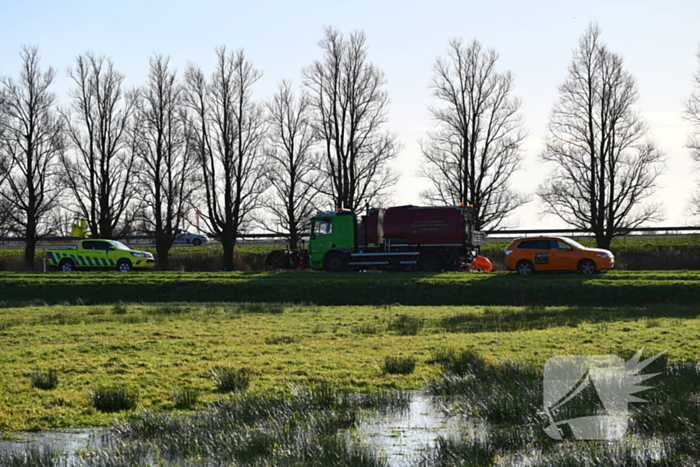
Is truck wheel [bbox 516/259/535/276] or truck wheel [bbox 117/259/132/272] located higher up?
truck wheel [bbox 117/259/132/272]

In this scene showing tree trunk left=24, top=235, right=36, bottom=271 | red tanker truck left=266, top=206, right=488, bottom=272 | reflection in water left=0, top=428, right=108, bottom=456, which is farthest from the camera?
tree trunk left=24, top=235, right=36, bottom=271

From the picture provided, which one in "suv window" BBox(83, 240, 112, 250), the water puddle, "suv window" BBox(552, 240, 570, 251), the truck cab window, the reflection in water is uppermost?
the truck cab window

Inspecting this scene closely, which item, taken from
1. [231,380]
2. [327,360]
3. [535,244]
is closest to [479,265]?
[535,244]

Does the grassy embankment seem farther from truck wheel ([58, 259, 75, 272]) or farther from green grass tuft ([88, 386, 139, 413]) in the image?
green grass tuft ([88, 386, 139, 413])

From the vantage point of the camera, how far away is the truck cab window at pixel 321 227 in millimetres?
36156

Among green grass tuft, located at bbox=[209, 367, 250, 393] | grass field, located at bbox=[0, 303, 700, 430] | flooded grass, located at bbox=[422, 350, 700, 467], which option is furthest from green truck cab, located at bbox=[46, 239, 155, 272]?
flooded grass, located at bbox=[422, 350, 700, 467]

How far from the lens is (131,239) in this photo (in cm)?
7125

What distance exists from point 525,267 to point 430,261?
A: 4.68 meters

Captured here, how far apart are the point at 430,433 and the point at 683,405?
277 centimetres

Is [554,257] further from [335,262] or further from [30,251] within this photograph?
[30,251]

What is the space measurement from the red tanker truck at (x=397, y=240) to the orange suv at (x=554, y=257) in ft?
10.6

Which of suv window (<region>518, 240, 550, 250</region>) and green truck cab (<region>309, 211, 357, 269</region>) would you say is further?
green truck cab (<region>309, 211, 357, 269</region>)

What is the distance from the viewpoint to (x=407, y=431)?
8.23 meters

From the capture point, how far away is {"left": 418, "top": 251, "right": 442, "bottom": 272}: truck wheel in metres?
34.6
